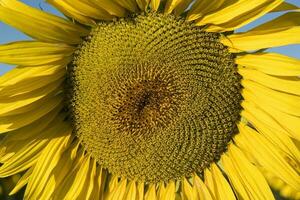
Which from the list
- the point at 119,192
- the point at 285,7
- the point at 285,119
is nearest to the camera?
the point at 285,7

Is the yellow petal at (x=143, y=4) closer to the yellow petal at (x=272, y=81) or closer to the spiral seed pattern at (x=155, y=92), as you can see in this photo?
the spiral seed pattern at (x=155, y=92)

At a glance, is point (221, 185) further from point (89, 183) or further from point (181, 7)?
point (181, 7)

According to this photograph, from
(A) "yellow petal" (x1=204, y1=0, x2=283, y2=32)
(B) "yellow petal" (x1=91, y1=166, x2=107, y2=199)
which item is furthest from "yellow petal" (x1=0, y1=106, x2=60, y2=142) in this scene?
(A) "yellow petal" (x1=204, y1=0, x2=283, y2=32)

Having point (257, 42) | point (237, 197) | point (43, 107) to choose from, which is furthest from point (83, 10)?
point (237, 197)

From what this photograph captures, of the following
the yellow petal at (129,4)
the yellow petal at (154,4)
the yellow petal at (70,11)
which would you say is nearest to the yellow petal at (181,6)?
the yellow petal at (154,4)

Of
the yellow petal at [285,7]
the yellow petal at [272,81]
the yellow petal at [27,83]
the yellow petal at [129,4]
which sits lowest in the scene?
the yellow petal at [27,83]

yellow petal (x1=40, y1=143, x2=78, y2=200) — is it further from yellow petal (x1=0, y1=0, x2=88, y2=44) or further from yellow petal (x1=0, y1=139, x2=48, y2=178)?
yellow petal (x1=0, y1=0, x2=88, y2=44)

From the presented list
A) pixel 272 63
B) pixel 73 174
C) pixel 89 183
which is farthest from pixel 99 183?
pixel 272 63
